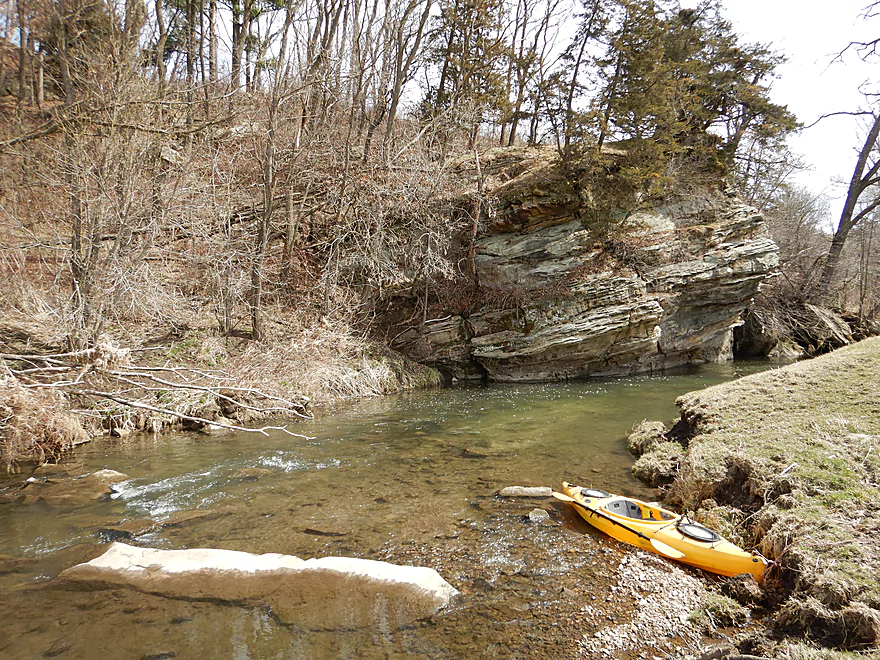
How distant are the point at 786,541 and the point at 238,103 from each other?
14.3 m

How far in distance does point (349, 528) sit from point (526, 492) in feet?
7.37

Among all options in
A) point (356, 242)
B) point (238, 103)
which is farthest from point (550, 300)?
point (238, 103)

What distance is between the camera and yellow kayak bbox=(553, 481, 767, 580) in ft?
12.7

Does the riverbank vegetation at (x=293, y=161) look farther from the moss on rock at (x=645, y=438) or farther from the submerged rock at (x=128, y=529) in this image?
the moss on rock at (x=645, y=438)

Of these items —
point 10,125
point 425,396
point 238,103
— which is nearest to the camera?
point 10,125

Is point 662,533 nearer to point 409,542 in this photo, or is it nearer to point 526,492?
point 526,492

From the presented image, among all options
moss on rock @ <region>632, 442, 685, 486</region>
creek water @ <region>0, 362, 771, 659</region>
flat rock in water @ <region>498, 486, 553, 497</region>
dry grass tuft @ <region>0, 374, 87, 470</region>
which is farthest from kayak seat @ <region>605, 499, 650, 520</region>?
dry grass tuft @ <region>0, 374, 87, 470</region>

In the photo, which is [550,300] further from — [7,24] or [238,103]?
[7,24]

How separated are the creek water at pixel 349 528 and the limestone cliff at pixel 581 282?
5.83m

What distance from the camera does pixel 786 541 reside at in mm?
3787

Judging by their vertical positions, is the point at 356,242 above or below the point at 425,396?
above

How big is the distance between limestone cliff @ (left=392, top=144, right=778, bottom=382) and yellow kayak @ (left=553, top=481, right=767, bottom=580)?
34.0 ft

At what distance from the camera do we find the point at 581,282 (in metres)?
15.6

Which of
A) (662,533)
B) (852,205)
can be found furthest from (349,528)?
(852,205)
